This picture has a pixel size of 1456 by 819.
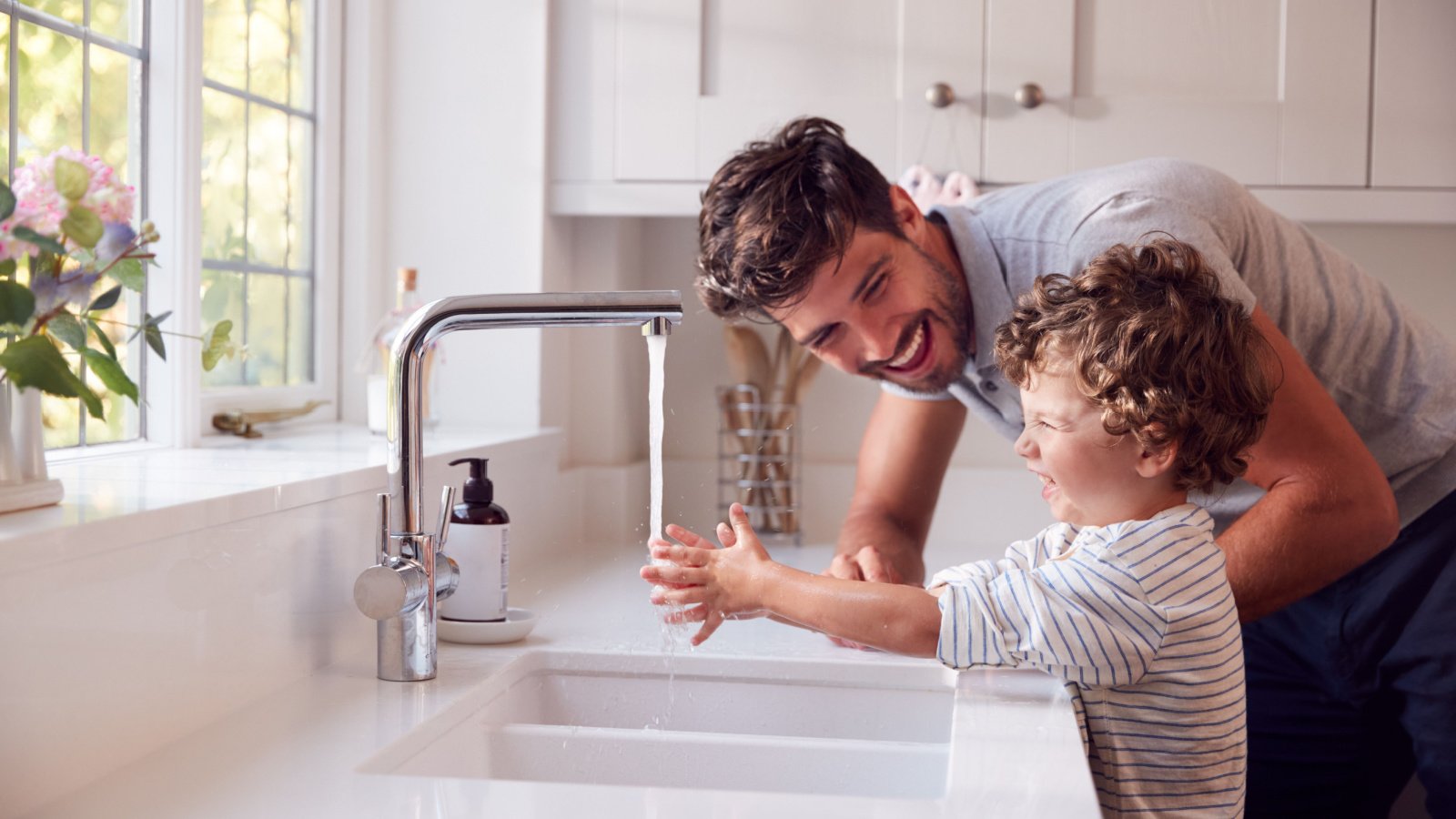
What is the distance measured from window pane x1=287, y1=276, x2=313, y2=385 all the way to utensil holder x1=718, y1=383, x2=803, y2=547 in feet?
2.20

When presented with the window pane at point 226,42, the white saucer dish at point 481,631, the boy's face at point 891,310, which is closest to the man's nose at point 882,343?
the boy's face at point 891,310

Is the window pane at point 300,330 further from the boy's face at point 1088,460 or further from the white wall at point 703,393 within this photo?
the boy's face at point 1088,460

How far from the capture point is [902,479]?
1.75 m

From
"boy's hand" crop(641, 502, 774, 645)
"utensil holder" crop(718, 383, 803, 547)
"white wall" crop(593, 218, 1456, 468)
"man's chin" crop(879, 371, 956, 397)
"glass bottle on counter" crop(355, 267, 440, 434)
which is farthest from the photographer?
"white wall" crop(593, 218, 1456, 468)

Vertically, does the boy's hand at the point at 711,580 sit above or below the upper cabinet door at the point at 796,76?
below

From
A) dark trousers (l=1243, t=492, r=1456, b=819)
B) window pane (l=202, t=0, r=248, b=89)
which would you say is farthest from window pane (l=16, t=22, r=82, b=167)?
dark trousers (l=1243, t=492, r=1456, b=819)

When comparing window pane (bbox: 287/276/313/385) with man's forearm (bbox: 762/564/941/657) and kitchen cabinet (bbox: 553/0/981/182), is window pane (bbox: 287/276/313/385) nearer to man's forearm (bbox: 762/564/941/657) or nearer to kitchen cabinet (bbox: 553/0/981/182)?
kitchen cabinet (bbox: 553/0/981/182)

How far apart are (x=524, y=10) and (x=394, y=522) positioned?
109 centimetres

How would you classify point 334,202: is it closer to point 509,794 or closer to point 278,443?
point 278,443

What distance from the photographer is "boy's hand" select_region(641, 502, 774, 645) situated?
3.87ft

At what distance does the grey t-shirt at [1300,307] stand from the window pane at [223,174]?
950 millimetres

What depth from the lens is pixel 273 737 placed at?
3.37 feet

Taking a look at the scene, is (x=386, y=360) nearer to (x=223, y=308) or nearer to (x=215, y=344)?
(x=223, y=308)

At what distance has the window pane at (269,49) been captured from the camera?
6.07ft
